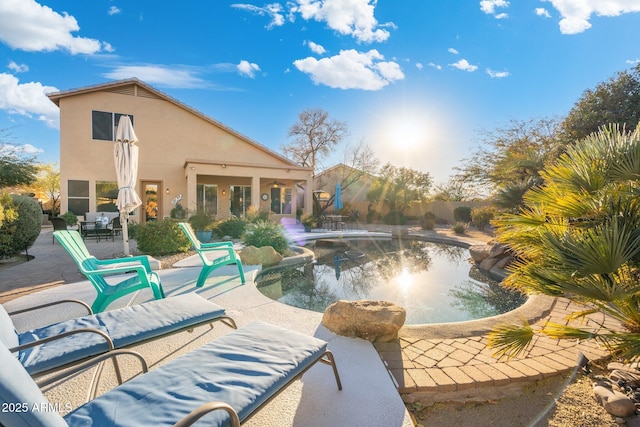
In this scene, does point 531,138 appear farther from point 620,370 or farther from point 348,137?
point 620,370

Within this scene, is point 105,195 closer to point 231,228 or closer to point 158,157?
point 158,157

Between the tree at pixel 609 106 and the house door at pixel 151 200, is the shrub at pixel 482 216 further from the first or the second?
the house door at pixel 151 200

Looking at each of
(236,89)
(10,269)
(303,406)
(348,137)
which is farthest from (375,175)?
(303,406)

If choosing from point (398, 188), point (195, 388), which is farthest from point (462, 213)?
point (195, 388)

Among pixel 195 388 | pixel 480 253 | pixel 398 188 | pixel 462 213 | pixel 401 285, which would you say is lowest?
pixel 401 285

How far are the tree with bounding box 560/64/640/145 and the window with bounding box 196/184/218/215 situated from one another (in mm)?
16954

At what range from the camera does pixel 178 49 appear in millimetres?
12297

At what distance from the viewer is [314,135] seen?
1062 inches

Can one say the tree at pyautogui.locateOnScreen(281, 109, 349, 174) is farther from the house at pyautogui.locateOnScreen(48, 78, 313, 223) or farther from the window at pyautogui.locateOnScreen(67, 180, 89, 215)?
the window at pyautogui.locateOnScreen(67, 180, 89, 215)

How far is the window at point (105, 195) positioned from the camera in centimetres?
1390

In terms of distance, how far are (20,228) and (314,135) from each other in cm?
2234

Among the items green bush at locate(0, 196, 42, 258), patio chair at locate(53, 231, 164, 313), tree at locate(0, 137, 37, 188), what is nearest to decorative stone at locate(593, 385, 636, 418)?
patio chair at locate(53, 231, 164, 313)

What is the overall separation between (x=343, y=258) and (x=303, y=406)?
6928 millimetres

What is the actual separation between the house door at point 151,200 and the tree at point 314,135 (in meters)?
13.9
